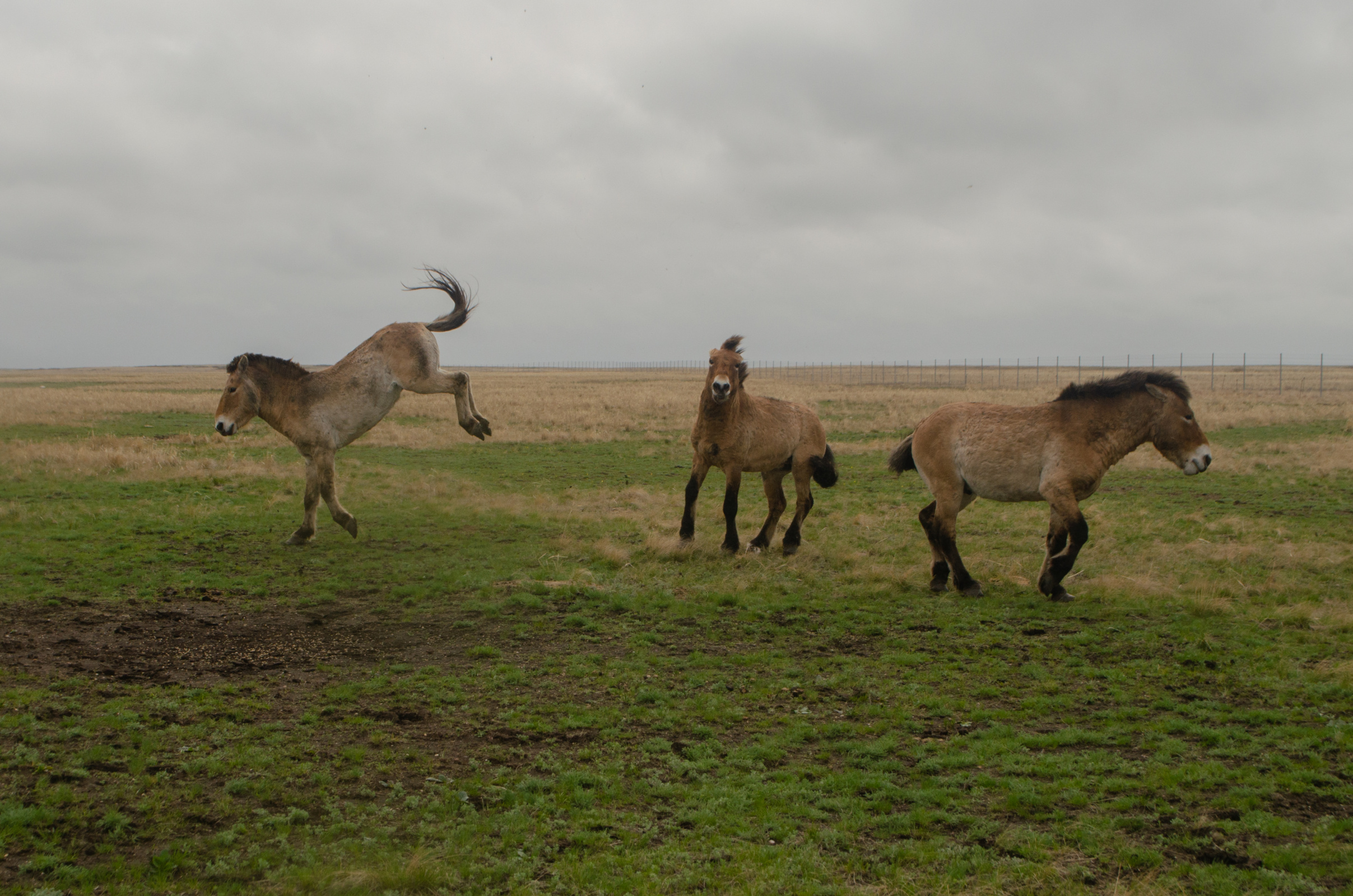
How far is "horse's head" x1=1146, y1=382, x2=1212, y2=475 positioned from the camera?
9312mm

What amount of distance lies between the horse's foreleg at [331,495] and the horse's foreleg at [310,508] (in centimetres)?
8

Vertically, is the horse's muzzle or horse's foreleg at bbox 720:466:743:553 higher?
the horse's muzzle

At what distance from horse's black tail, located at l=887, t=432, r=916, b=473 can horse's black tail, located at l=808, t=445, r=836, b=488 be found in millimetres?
1701

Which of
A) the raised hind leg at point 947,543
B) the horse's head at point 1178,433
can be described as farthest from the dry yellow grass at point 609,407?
the horse's head at point 1178,433

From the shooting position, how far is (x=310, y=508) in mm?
12492

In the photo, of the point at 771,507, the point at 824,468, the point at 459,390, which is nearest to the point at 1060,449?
the point at 824,468

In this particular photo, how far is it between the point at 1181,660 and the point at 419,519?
11385mm

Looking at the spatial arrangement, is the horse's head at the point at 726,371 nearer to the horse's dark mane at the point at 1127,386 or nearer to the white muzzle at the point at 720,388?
the white muzzle at the point at 720,388

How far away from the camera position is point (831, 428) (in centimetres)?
3108

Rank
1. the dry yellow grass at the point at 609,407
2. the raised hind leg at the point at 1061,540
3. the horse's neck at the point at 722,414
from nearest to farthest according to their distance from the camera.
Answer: the raised hind leg at the point at 1061,540 < the horse's neck at the point at 722,414 < the dry yellow grass at the point at 609,407

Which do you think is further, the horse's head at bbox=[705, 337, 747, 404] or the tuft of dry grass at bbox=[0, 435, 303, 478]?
the tuft of dry grass at bbox=[0, 435, 303, 478]

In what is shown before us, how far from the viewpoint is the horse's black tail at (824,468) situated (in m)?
12.4

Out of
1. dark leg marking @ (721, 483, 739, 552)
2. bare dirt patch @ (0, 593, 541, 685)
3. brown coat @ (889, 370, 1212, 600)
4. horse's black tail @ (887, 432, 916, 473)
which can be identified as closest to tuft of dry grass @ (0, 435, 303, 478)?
bare dirt patch @ (0, 593, 541, 685)

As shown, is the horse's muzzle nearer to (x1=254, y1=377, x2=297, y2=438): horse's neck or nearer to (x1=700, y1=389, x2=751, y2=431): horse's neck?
(x1=700, y1=389, x2=751, y2=431): horse's neck
